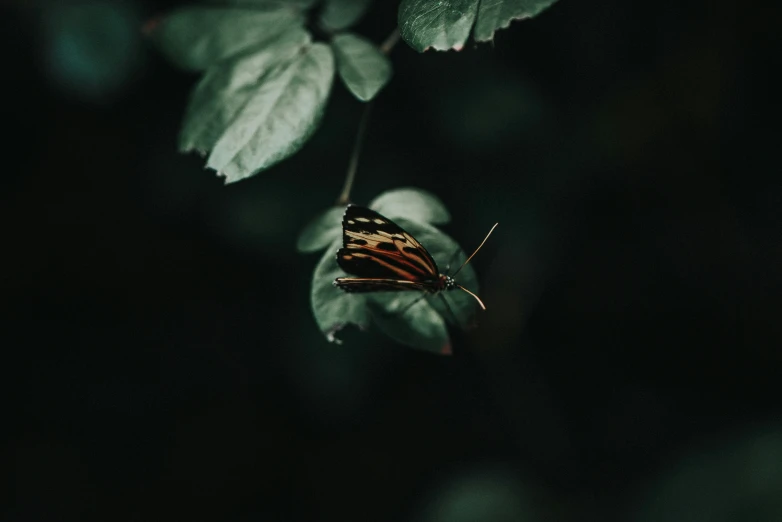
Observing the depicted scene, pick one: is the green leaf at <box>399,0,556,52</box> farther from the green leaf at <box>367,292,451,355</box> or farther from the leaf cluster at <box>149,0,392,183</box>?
the green leaf at <box>367,292,451,355</box>

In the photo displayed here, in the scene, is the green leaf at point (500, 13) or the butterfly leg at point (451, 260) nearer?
the green leaf at point (500, 13)

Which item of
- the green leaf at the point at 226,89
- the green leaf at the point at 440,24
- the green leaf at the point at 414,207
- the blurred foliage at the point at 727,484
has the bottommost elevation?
the blurred foliage at the point at 727,484

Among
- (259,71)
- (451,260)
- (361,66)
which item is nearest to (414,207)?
(451,260)

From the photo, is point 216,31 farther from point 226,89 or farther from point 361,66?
point 361,66

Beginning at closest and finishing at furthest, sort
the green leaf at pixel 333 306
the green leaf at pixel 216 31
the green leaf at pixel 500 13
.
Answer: the green leaf at pixel 500 13 → the green leaf at pixel 333 306 → the green leaf at pixel 216 31

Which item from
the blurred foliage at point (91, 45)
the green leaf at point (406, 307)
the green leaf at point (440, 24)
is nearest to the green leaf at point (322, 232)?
the green leaf at point (406, 307)

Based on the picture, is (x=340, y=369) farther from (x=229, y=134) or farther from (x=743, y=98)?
(x=743, y=98)

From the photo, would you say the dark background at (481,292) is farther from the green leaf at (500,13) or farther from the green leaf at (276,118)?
the green leaf at (500,13)
